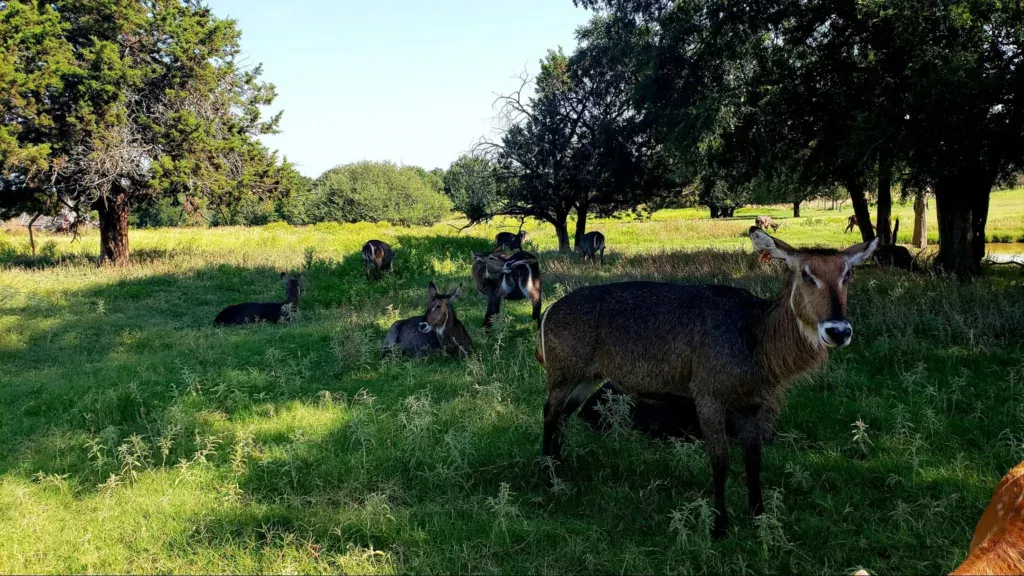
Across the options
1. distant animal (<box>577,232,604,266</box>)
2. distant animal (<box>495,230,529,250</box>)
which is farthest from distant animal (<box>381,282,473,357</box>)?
distant animal (<box>577,232,604,266</box>)

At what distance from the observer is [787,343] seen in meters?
4.12

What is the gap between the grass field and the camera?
3.79 metres

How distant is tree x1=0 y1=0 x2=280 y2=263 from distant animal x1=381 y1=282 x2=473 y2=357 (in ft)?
40.5

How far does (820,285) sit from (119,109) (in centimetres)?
1966

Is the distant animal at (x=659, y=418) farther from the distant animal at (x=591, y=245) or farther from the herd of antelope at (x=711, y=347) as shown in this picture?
the distant animal at (x=591, y=245)

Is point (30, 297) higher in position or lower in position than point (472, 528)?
higher

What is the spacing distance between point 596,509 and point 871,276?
33.1 feet

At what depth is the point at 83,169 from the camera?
1747cm

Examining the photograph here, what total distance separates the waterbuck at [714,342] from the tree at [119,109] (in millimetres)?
16532

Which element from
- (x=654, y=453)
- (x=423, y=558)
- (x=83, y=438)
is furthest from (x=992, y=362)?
(x=83, y=438)

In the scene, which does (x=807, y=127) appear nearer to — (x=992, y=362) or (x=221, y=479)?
(x=992, y=362)

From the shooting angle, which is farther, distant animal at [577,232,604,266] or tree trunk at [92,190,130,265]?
distant animal at [577,232,604,266]

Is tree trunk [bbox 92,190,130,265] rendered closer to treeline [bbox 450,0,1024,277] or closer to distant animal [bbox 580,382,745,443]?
treeline [bbox 450,0,1024,277]

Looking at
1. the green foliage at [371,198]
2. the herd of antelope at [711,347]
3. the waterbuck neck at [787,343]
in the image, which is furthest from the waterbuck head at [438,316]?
the green foliage at [371,198]
